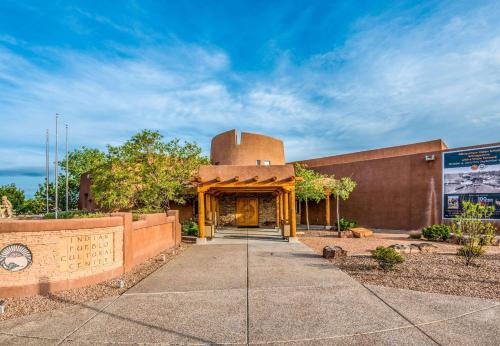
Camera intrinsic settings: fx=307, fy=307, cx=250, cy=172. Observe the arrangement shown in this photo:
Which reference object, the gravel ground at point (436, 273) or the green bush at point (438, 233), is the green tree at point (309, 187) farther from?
the gravel ground at point (436, 273)

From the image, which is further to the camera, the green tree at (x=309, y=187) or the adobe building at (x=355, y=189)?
the green tree at (x=309, y=187)

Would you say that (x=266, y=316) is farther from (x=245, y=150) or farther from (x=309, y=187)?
(x=245, y=150)

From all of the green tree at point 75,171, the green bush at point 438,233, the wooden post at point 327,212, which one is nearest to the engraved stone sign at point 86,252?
the green bush at point 438,233

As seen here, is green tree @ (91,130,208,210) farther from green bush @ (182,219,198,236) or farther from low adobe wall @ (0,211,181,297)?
low adobe wall @ (0,211,181,297)

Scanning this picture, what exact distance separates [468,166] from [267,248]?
12.5 metres

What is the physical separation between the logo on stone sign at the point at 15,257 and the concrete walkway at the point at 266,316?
1.48 metres

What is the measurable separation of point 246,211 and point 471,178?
14290mm

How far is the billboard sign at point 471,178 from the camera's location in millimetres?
16094

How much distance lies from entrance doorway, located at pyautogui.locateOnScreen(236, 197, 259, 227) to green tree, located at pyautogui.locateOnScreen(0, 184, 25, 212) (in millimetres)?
23976

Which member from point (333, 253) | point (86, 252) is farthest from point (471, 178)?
point (86, 252)

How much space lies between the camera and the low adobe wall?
6441 mm

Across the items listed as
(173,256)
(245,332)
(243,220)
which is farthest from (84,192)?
(245,332)

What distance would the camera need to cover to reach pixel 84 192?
92.0ft

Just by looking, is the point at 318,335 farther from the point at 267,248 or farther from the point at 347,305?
the point at 267,248
